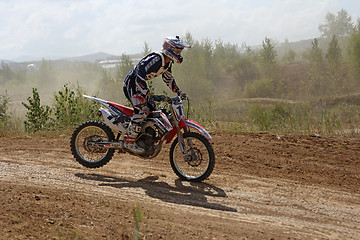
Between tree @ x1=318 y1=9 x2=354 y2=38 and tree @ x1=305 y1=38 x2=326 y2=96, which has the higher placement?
tree @ x1=318 y1=9 x2=354 y2=38

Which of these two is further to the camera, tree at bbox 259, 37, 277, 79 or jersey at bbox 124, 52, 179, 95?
tree at bbox 259, 37, 277, 79

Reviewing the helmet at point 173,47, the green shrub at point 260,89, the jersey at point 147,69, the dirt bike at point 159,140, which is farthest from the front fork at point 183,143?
the green shrub at point 260,89

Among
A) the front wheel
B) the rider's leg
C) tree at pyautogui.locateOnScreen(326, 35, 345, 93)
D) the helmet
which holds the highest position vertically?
tree at pyautogui.locateOnScreen(326, 35, 345, 93)

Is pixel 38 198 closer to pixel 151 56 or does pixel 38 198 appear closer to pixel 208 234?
pixel 208 234

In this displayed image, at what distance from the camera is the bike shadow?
201 inches

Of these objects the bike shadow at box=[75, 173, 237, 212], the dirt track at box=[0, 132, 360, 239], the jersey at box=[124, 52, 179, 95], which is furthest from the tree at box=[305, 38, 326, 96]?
the bike shadow at box=[75, 173, 237, 212]

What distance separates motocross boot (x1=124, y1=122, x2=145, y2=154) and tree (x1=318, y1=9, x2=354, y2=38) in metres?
79.8

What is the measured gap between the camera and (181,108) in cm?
595

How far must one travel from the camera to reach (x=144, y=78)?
6000mm

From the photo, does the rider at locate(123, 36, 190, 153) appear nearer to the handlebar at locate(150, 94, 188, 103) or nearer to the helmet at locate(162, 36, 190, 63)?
the helmet at locate(162, 36, 190, 63)

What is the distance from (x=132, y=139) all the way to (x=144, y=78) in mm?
1136

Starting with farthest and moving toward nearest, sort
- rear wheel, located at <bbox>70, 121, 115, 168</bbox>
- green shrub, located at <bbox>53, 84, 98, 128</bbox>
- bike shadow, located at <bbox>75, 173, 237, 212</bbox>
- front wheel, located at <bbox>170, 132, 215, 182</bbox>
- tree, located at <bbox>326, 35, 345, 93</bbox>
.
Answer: tree, located at <bbox>326, 35, 345, 93</bbox> < green shrub, located at <bbox>53, 84, 98, 128</bbox> < rear wheel, located at <bbox>70, 121, 115, 168</bbox> < front wheel, located at <bbox>170, 132, 215, 182</bbox> < bike shadow, located at <bbox>75, 173, 237, 212</bbox>

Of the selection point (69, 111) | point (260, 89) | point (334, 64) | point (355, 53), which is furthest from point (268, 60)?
point (69, 111)

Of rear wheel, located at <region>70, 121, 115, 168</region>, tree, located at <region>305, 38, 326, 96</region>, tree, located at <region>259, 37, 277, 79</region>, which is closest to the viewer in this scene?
rear wheel, located at <region>70, 121, 115, 168</region>
